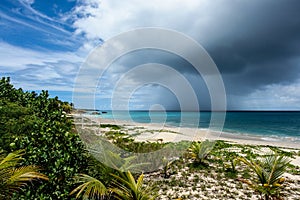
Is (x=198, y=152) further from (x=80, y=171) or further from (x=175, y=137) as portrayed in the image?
(x=175, y=137)

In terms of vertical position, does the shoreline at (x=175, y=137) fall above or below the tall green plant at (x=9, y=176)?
below

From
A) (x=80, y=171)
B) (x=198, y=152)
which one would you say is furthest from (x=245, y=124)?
(x=80, y=171)

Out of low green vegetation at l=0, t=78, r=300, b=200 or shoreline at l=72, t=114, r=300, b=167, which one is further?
shoreline at l=72, t=114, r=300, b=167

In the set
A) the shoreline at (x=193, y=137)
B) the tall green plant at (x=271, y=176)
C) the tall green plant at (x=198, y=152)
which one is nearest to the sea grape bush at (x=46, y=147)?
the tall green plant at (x=271, y=176)

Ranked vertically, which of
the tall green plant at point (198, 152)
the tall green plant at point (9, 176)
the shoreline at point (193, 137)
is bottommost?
the shoreline at point (193, 137)

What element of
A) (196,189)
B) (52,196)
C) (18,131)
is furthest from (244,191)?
(18,131)

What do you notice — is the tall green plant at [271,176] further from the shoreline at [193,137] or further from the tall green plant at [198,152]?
the shoreline at [193,137]

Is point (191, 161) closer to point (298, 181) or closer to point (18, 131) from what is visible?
point (298, 181)

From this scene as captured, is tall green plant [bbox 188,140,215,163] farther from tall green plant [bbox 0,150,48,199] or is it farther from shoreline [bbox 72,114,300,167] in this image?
tall green plant [bbox 0,150,48,199]

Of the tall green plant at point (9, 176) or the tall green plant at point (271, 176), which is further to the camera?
the tall green plant at point (271, 176)

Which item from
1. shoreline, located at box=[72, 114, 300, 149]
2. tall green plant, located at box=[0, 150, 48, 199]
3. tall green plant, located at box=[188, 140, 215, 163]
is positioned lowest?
shoreline, located at box=[72, 114, 300, 149]

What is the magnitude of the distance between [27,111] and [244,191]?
6220mm

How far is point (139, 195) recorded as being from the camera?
163 inches

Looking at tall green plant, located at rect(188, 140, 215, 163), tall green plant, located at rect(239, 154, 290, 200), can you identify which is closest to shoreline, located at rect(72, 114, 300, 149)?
tall green plant, located at rect(188, 140, 215, 163)
